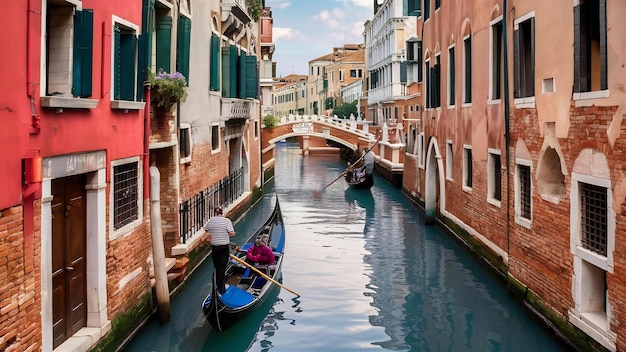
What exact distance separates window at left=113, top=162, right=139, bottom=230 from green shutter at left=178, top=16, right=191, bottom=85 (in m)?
2.30

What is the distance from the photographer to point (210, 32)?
1055 centimetres

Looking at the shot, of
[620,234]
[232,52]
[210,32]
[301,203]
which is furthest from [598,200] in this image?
[301,203]

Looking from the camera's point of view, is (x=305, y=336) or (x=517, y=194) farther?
(x=517, y=194)

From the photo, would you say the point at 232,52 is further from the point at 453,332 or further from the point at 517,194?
the point at 453,332

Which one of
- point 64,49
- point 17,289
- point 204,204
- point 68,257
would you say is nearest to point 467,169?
point 204,204

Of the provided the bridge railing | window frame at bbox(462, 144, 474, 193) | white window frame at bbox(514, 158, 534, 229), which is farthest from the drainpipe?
the bridge railing

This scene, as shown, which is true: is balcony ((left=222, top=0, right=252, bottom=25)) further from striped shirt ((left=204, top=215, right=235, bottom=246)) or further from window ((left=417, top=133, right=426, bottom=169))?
striped shirt ((left=204, top=215, right=235, bottom=246))

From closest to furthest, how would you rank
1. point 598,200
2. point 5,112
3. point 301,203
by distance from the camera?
1. point 5,112
2. point 598,200
3. point 301,203

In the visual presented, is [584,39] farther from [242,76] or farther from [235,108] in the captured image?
[242,76]

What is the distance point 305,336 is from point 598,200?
304 centimetres

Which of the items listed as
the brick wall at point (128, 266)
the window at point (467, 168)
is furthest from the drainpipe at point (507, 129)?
the brick wall at point (128, 266)

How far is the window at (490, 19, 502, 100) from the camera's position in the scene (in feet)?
28.7

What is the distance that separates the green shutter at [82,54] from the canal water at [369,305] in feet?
8.11

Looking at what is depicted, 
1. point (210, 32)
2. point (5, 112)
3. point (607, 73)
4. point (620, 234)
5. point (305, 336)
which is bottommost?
point (305, 336)
